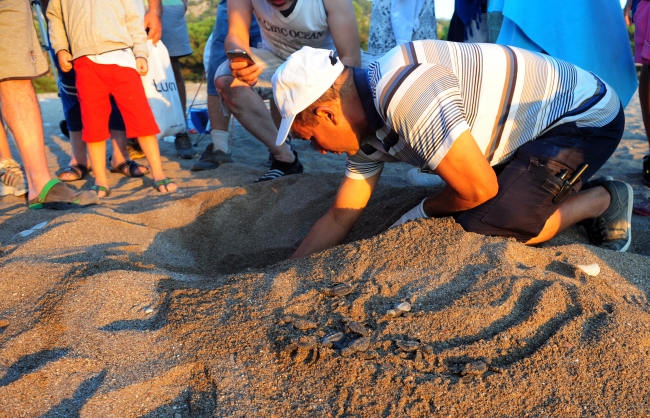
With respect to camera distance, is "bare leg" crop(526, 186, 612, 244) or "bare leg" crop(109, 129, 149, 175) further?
"bare leg" crop(109, 129, 149, 175)

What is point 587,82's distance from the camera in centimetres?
221

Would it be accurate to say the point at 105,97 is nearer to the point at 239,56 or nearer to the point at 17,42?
the point at 17,42

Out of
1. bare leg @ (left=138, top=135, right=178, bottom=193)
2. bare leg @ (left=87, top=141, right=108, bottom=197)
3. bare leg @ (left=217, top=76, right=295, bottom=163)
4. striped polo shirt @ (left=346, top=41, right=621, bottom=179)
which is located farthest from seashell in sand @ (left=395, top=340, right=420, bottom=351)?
bare leg @ (left=87, top=141, right=108, bottom=197)

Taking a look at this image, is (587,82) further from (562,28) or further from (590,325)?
(590,325)

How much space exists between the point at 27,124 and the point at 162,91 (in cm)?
103

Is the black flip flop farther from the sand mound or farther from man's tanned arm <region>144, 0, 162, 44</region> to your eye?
the sand mound

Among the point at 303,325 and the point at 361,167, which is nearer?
the point at 303,325

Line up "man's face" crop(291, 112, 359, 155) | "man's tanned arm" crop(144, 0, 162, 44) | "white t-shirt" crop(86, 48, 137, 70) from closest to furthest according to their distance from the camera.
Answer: "man's face" crop(291, 112, 359, 155)
"white t-shirt" crop(86, 48, 137, 70)
"man's tanned arm" crop(144, 0, 162, 44)

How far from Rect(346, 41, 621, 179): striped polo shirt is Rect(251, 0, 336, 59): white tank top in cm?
128

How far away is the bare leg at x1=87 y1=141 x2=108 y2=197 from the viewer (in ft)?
11.4

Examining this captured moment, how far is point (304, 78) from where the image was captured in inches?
71.1

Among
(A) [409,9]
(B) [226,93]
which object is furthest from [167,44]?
(A) [409,9]

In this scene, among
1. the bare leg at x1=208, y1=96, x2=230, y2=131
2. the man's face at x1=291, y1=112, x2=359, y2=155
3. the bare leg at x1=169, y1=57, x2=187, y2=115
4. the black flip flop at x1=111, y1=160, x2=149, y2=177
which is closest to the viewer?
the man's face at x1=291, y1=112, x2=359, y2=155

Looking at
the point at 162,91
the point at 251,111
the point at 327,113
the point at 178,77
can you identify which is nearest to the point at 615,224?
the point at 327,113
